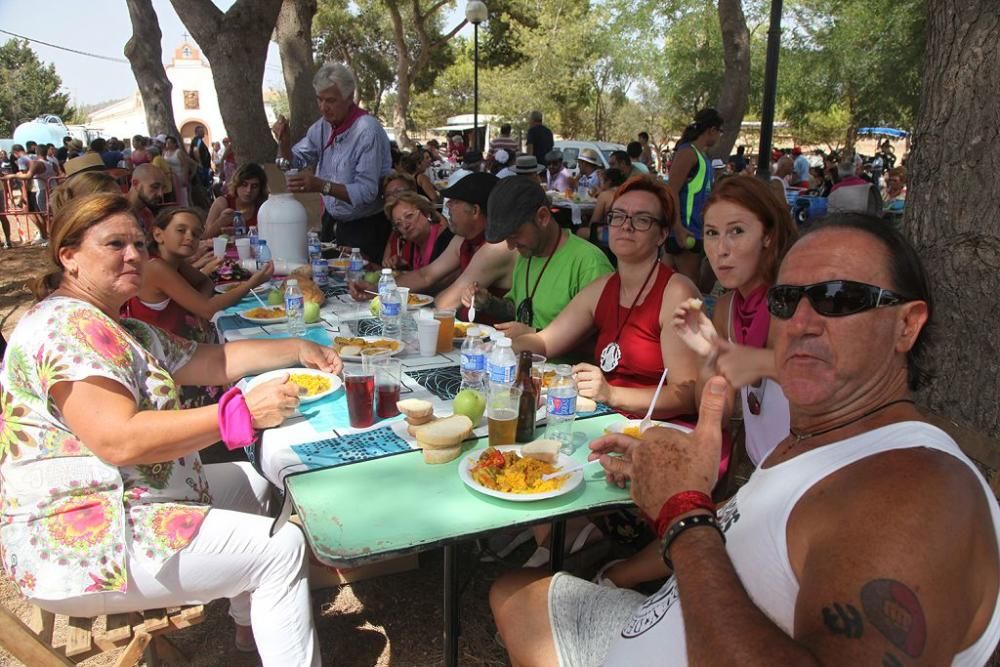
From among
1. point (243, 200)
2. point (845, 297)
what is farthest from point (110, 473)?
point (243, 200)

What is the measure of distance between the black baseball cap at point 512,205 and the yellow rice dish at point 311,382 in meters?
1.25

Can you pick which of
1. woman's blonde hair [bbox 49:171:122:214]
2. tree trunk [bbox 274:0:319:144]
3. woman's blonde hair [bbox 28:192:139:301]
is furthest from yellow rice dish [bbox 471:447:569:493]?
tree trunk [bbox 274:0:319:144]

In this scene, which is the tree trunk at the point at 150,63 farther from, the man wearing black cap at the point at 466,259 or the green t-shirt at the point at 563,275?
the green t-shirt at the point at 563,275

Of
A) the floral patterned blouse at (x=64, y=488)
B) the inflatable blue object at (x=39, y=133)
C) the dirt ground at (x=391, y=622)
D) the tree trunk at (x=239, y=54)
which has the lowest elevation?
the dirt ground at (x=391, y=622)

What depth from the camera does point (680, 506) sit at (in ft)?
4.46

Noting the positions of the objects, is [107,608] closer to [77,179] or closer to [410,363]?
[410,363]

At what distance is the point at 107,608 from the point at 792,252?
2.09 meters

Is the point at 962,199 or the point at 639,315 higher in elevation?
the point at 962,199

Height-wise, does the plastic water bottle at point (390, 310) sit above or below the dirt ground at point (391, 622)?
above

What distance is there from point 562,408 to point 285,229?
134 inches

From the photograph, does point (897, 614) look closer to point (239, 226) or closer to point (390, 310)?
point (390, 310)

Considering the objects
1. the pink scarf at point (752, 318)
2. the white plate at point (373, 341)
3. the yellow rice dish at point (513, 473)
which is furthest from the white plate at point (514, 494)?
the pink scarf at point (752, 318)

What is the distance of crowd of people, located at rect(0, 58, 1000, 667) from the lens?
106 cm

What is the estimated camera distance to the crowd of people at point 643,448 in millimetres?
1057
